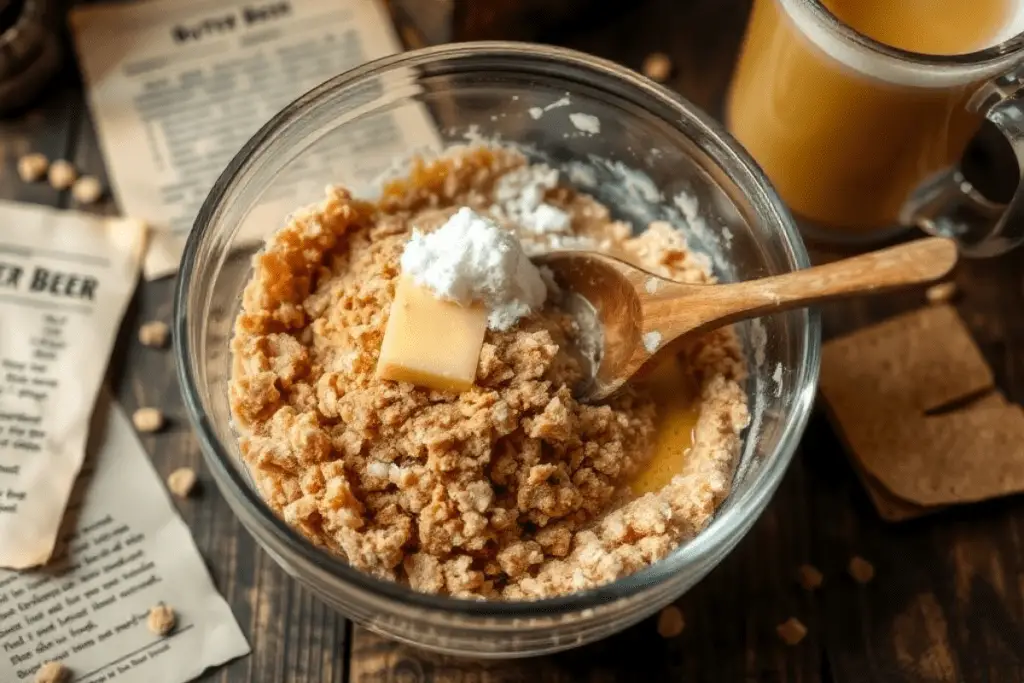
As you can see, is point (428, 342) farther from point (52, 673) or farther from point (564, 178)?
point (52, 673)

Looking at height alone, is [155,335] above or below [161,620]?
above

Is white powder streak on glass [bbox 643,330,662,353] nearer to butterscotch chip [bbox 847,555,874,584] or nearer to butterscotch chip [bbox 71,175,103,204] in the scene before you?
butterscotch chip [bbox 847,555,874,584]

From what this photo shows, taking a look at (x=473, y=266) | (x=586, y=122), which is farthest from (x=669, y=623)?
(x=586, y=122)

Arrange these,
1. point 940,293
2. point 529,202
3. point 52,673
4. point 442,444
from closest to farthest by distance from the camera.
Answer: point 442,444 → point 52,673 → point 529,202 → point 940,293

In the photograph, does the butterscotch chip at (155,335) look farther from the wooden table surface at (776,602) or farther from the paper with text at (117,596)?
the paper with text at (117,596)

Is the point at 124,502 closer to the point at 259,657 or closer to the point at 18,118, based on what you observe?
the point at 259,657
